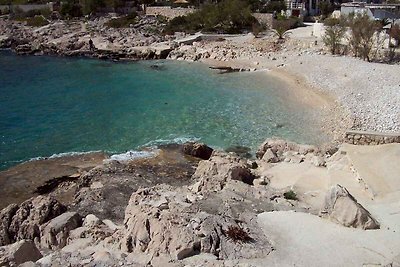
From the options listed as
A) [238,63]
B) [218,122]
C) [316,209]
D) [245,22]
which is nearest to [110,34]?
[245,22]

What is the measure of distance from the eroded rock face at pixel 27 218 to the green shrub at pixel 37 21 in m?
72.7

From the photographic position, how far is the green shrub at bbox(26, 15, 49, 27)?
8496 cm

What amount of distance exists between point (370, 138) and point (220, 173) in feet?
28.7

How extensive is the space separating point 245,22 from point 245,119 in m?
38.2

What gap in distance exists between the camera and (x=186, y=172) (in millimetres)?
25359

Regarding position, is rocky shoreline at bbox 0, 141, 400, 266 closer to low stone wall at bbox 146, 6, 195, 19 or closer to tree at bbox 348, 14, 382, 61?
tree at bbox 348, 14, 382, 61

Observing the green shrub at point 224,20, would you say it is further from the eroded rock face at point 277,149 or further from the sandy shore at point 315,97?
the eroded rock face at point 277,149

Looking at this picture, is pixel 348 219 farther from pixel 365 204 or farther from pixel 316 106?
pixel 316 106

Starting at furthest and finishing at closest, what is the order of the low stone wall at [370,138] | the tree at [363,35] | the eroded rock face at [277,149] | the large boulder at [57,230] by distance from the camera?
the tree at [363,35] < the eroded rock face at [277,149] < the low stone wall at [370,138] < the large boulder at [57,230]

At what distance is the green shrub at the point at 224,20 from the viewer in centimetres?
6800

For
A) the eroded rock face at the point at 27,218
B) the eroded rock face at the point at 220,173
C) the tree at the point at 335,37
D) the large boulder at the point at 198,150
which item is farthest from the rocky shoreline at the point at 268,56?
the eroded rock face at the point at 27,218

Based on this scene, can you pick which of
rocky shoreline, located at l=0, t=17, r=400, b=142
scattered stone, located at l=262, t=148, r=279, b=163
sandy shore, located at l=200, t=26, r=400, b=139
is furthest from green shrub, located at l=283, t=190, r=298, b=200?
sandy shore, located at l=200, t=26, r=400, b=139

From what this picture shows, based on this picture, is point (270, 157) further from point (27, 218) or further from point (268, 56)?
point (268, 56)

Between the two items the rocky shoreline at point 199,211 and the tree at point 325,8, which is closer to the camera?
the rocky shoreline at point 199,211
